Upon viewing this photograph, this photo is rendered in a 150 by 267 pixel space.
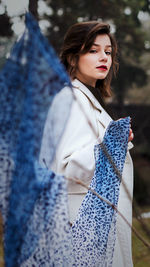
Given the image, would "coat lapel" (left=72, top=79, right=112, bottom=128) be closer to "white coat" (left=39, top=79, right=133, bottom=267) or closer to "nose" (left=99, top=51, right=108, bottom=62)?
"white coat" (left=39, top=79, right=133, bottom=267)

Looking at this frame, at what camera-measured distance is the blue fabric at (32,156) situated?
1.10 metres

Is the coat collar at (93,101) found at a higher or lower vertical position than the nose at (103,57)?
lower

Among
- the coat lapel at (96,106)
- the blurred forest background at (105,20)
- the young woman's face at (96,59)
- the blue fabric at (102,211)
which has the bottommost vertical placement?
the blue fabric at (102,211)

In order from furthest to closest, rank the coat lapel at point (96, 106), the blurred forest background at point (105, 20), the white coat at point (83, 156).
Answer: the blurred forest background at point (105, 20)
the coat lapel at point (96, 106)
the white coat at point (83, 156)

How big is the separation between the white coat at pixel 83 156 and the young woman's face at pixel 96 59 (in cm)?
7

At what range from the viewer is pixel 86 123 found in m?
1.46

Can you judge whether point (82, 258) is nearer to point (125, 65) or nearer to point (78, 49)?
point (78, 49)

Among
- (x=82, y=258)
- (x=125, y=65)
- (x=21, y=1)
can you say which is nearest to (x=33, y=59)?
(x=82, y=258)

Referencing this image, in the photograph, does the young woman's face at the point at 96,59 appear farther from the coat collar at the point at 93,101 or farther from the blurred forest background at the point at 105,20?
the blurred forest background at the point at 105,20

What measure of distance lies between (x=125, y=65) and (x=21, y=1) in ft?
16.0

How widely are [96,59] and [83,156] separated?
49 cm

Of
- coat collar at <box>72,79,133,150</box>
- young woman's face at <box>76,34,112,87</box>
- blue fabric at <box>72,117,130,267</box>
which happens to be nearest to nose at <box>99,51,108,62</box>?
young woman's face at <box>76,34,112,87</box>

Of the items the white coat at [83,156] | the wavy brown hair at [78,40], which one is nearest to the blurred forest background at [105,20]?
the wavy brown hair at [78,40]

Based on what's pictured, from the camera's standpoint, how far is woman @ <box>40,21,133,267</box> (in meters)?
1.42
